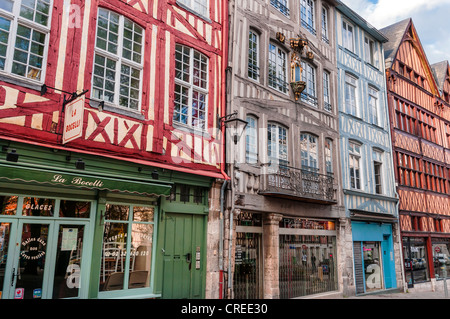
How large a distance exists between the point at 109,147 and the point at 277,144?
5.37 m

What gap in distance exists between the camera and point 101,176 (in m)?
6.44

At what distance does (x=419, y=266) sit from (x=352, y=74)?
28.6 feet

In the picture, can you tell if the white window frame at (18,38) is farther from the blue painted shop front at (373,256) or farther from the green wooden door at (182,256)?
the blue painted shop front at (373,256)

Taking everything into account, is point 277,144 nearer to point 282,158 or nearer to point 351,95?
point 282,158

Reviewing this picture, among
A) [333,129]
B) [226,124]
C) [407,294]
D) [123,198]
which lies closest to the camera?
[123,198]

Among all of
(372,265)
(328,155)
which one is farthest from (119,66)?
(372,265)

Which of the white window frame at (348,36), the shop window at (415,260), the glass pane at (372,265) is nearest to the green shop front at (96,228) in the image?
the glass pane at (372,265)

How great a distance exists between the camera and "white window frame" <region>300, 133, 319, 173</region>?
1181 centimetres

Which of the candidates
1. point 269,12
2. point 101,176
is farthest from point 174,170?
point 269,12

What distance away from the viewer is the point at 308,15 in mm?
13281

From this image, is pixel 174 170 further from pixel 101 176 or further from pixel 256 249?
pixel 256 249

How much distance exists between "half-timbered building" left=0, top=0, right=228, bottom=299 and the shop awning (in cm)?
2

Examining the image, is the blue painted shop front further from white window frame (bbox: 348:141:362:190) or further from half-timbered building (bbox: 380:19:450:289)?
white window frame (bbox: 348:141:362:190)

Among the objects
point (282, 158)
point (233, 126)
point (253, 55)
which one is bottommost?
point (282, 158)
